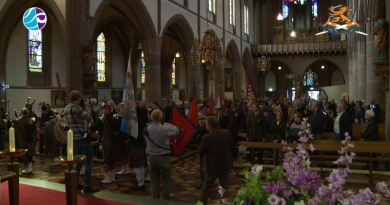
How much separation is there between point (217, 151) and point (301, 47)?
25420 mm

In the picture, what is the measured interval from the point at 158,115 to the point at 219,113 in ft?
12.5

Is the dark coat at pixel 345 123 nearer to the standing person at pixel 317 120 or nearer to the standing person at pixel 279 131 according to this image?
the standing person at pixel 317 120

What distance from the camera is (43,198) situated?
10.9 feet

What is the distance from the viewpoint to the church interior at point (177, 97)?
4562mm

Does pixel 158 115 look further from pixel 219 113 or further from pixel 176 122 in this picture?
pixel 219 113

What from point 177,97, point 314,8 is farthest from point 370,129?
point 314,8

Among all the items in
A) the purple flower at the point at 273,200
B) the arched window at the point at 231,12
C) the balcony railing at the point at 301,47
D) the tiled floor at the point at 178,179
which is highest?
the arched window at the point at 231,12

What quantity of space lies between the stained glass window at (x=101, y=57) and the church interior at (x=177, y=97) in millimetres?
75

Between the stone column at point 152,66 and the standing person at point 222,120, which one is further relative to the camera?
the stone column at point 152,66

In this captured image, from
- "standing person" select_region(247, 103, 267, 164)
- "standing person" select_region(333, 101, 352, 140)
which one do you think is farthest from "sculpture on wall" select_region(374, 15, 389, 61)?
"standing person" select_region(247, 103, 267, 164)

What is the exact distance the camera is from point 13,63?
1353 cm

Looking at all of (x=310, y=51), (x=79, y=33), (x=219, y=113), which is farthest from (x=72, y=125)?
(x=310, y=51)

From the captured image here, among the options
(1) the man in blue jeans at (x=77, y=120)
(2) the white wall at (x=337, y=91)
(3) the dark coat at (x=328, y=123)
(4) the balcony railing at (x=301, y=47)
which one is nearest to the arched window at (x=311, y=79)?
(4) the balcony railing at (x=301, y=47)

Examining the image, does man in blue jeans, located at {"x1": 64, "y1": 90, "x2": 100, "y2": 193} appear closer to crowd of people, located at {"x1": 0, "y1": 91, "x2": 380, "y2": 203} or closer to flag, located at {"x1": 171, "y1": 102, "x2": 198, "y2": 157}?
crowd of people, located at {"x1": 0, "y1": 91, "x2": 380, "y2": 203}
